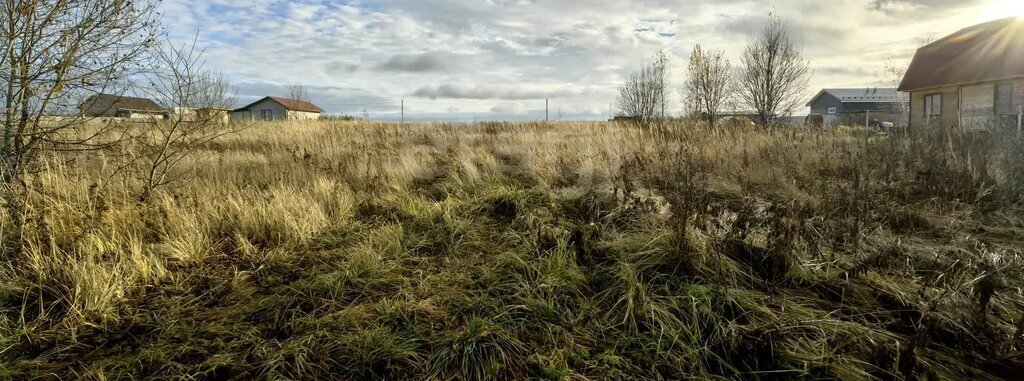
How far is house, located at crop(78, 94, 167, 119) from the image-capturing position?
3454 millimetres

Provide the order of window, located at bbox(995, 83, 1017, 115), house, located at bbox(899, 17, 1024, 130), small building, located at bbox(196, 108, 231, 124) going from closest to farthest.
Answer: small building, located at bbox(196, 108, 231, 124) → window, located at bbox(995, 83, 1017, 115) → house, located at bbox(899, 17, 1024, 130)

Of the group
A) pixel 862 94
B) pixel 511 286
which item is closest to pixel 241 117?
pixel 511 286

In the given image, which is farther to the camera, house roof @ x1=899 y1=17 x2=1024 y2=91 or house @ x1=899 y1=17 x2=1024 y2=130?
house roof @ x1=899 y1=17 x2=1024 y2=91

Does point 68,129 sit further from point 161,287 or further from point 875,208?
point 875,208

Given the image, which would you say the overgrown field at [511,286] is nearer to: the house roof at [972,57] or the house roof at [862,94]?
the house roof at [972,57]

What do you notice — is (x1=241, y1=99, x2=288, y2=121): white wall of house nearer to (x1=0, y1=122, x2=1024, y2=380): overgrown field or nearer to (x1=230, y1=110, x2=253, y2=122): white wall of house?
(x1=230, y1=110, x2=253, y2=122): white wall of house

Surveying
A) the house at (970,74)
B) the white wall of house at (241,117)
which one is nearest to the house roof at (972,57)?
the house at (970,74)

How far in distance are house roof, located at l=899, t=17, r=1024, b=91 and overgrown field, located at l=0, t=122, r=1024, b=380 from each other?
719 inches

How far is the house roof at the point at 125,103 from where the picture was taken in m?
→ 3.46

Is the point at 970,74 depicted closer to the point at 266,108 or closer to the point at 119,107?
the point at 119,107

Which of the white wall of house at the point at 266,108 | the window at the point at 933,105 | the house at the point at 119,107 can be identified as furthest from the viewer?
the white wall of house at the point at 266,108

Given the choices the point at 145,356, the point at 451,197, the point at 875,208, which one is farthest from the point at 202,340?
the point at 875,208

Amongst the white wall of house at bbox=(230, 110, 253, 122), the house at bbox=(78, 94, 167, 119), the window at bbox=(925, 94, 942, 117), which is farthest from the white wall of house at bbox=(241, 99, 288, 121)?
the window at bbox=(925, 94, 942, 117)

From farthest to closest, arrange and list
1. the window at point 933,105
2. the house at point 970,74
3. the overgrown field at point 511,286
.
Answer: the window at point 933,105
the house at point 970,74
the overgrown field at point 511,286
